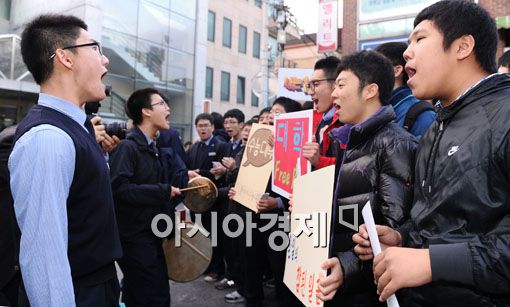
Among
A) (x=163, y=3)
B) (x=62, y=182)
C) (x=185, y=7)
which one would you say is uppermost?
(x=185, y=7)

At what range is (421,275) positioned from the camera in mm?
1152

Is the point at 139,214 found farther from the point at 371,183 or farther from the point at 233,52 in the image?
the point at 233,52

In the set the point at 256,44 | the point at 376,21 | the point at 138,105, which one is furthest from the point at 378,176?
the point at 256,44

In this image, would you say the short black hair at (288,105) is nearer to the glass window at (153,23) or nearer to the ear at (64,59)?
the ear at (64,59)

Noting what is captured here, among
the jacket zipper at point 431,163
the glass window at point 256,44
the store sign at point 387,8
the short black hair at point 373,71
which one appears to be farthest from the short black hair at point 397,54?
the glass window at point 256,44

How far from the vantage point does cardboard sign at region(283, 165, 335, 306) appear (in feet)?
5.72

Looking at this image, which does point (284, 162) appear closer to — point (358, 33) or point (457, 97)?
point (457, 97)

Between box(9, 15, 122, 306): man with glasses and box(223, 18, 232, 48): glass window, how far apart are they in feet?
69.3

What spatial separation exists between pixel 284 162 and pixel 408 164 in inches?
54.6

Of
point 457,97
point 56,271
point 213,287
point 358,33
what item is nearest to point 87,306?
point 56,271

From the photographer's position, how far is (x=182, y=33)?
58.6ft

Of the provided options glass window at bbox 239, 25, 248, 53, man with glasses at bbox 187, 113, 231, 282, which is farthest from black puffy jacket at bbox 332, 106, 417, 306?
glass window at bbox 239, 25, 248, 53

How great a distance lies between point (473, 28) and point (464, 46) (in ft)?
0.23

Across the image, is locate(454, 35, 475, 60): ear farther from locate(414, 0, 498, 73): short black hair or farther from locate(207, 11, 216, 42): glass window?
locate(207, 11, 216, 42): glass window
